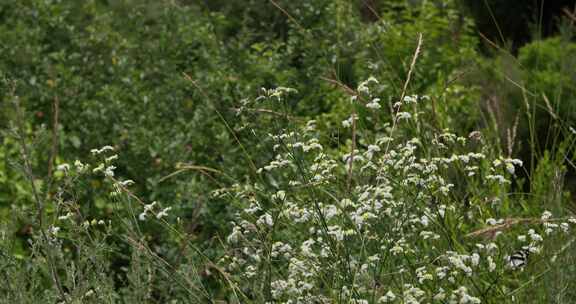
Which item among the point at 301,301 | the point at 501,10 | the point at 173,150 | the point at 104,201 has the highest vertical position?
the point at 301,301

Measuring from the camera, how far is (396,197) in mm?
3803

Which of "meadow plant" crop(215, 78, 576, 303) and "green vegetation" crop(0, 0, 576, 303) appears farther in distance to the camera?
"green vegetation" crop(0, 0, 576, 303)

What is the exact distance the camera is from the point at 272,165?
9.59 ft

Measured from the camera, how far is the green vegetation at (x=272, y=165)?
9.07ft

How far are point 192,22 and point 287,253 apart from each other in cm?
338

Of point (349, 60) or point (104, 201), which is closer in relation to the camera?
point (104, 201)

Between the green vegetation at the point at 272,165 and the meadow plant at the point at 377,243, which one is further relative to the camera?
the green vegetation at the point at 272,165

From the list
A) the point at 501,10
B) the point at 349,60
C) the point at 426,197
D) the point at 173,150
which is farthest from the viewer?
the point at 501,10

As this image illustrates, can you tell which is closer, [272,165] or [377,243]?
[377,243]

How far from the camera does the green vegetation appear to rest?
9.07ft

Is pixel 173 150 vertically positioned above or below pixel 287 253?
below

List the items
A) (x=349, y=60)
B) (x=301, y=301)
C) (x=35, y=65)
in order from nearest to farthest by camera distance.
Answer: (x=301, y=301) → (x=35, y=65) → (x=349, y=60)

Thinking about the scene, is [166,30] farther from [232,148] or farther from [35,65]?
[232,148]

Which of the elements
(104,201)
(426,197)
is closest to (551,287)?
(426,197)
